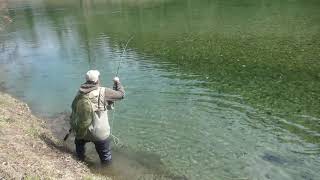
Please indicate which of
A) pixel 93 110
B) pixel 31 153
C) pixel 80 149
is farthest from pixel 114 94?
pixel 31 153

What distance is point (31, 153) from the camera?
1018 centimetres

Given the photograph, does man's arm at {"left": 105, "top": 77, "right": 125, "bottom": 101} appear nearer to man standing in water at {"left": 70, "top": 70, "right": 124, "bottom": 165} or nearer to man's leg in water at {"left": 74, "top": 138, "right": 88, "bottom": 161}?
man standing in water at {"left": 70, "top": 70, "right": 124, "bottom": 165}

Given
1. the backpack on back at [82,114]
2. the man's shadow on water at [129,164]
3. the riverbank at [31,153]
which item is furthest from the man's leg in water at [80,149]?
the backpack on back at [82,114]

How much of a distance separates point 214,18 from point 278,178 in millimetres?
33602

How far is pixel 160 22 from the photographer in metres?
42.6

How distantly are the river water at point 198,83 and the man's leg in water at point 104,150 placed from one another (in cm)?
35

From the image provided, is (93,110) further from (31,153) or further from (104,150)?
(31,153)

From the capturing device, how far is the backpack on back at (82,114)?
1038 centimetres

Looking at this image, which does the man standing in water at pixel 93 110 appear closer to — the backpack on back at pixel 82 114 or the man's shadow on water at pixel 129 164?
the backpack on back at pixel 82 114

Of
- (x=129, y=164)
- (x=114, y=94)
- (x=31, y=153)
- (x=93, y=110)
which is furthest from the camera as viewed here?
(x=129, y=164)

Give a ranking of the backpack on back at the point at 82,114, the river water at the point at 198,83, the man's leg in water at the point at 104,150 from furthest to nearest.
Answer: the river water at the point at 198,83 < the man's leg in water at the point at 104,150 < the backpack on back at the point at 82,114

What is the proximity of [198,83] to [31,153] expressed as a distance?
34.2ft

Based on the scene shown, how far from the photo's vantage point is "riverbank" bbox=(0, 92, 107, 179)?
350 inches

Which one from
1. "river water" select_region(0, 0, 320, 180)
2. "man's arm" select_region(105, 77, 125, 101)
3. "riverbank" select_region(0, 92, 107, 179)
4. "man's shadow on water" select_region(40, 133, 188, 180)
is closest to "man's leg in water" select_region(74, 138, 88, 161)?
"man's shadow on water" select_region(40, 133, 188, 180)
